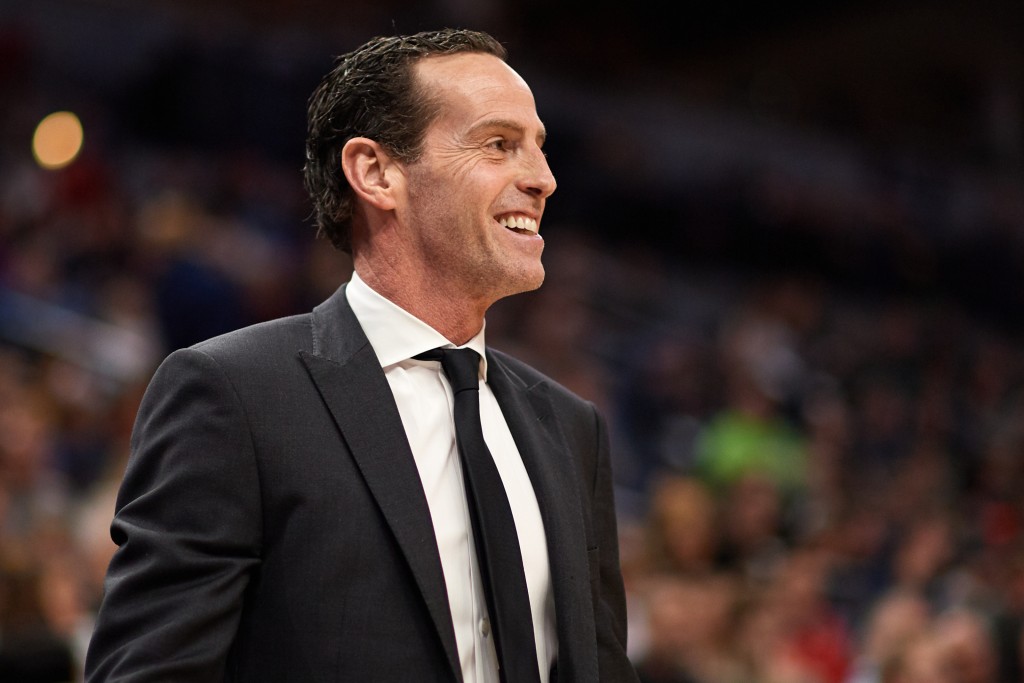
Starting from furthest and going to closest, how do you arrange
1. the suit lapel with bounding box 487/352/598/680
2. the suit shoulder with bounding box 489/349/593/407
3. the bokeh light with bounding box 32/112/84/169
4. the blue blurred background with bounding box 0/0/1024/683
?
1. the bokeh light with bounding box 32/112/84/169
2. the blue blurred background with bounding box 0/0/1024/683
3. the suit shoulder with bounding box 489/349/593/407
4. the suit lapel with bounding box 487/352/598/680

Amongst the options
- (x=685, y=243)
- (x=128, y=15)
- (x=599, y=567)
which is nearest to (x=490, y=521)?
(x=599, y=567)

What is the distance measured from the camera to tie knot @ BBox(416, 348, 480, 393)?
1.74m

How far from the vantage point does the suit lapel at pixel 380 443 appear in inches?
60.5

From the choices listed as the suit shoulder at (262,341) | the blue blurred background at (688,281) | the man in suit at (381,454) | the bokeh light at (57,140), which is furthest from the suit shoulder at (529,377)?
the bokeh light at (57,140)

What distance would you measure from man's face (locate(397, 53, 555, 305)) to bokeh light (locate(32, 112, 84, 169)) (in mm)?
5376

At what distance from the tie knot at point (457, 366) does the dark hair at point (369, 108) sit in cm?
27

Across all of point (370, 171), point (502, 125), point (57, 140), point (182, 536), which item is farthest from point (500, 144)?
point (57, 140)

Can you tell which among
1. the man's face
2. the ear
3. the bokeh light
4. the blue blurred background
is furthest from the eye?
the bokeh light

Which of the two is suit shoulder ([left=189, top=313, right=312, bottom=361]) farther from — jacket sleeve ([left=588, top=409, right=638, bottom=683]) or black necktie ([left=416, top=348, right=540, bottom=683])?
jacket sleeve ([left=588, top=409, right=638, bottom=683])

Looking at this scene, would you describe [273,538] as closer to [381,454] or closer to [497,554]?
[381,454]

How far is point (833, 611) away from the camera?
215 inches

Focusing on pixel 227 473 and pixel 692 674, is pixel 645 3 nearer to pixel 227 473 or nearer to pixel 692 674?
pixel 692 674

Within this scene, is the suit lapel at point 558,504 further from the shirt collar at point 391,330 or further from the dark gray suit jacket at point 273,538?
the shirt collar at point 391,330

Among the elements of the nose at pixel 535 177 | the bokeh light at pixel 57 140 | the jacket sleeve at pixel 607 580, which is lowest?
the jacket sleeve at pixel 607 580
